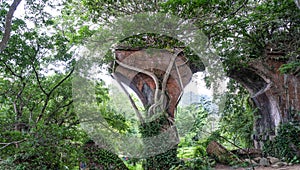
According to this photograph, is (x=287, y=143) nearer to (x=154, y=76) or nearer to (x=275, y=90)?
(x=275, y=90)

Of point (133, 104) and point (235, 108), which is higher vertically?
point (133, 104)

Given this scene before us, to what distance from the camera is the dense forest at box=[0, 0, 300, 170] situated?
14.0 feet

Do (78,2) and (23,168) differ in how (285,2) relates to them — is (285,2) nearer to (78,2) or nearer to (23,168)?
(78,2)

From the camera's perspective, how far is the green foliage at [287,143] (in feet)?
19.2

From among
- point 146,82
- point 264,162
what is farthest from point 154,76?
point 264,162

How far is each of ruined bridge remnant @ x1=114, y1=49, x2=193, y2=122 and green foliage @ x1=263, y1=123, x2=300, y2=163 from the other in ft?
8.41

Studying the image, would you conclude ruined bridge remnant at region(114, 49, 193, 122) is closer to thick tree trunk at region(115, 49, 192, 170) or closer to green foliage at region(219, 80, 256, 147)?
thick tree trunk at region(115, 49, 192, 170)

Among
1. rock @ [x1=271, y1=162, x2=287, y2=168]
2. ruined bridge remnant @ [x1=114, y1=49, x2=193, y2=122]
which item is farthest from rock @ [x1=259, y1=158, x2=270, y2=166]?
ruined bridge remnant @ [x1=114, y1=49, x2=193, y2=122]

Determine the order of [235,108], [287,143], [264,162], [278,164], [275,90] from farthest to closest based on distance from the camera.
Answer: [235,108]
[275,90]
[287,143]
[264,162]
[278,164]

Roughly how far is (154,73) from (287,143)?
355 cm

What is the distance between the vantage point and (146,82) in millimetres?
6871

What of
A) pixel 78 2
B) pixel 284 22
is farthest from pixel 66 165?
pixel 284 22

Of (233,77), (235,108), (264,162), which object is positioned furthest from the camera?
(233,77)

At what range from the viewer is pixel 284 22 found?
5219mm
